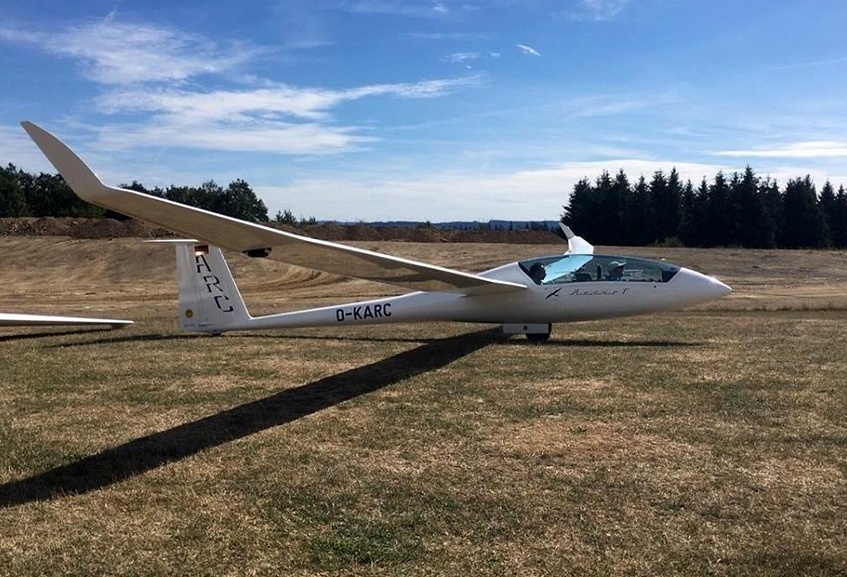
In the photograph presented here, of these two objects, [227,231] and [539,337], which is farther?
[539,337]

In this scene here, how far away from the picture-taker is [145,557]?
4441 millimetres

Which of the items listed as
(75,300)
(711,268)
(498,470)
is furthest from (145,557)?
(711,268)

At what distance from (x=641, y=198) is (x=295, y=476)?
6721 cm

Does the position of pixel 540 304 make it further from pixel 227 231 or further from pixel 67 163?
pixel 67 163

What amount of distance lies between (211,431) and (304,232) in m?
51.3

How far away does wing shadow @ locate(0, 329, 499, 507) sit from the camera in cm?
578

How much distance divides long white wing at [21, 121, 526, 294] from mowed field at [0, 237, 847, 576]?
155cm

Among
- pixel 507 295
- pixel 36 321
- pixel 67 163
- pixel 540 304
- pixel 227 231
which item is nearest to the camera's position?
pixel 67 163

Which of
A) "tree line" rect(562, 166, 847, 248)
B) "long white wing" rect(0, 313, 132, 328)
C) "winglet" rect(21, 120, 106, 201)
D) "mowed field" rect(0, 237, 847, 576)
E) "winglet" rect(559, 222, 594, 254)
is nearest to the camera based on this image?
"mowed field" rect(0, 237, 847, 576)

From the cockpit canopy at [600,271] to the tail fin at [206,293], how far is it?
19.7 ft

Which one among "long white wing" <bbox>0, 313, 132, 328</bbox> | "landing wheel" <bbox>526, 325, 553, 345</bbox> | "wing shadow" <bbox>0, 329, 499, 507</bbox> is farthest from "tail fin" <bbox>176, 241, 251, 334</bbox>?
"landing wheel" <bbox>526, 325, 553, 345</bbox>

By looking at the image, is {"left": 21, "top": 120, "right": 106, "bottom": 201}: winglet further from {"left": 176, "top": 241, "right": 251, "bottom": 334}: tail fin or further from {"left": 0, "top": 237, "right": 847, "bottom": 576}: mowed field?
{"left": 176, "top": 241, "right": 251, "bottom": 334}: tail fin

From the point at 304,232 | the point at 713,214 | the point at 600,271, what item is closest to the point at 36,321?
the point at 600,271

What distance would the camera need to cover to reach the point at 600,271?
43.8ft
